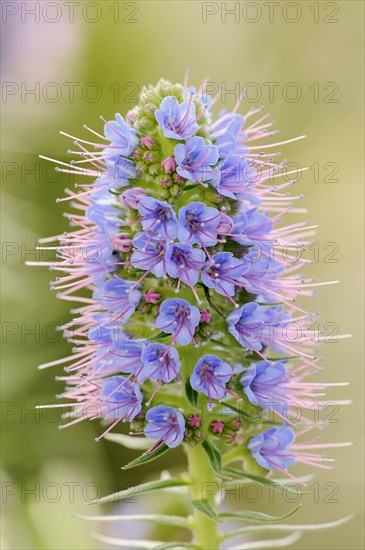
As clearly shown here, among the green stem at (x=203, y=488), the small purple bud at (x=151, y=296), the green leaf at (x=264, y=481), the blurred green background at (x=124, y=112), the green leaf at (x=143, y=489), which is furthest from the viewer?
the blurred green background at (x=124, y=112)

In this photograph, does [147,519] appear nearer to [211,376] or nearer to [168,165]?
[211,376]

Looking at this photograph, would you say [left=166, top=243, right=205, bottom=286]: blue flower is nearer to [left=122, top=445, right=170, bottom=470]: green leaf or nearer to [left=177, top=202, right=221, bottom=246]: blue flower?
[left=177, top=202, right=221, bottom=246]: blue flower

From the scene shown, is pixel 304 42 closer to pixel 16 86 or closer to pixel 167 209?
pixel 16 86

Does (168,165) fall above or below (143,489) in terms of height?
above

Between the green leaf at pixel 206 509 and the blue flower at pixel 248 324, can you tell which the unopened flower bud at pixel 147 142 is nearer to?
the blue flower at pixel 248 324

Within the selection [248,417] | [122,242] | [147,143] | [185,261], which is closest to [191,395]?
[248,417]

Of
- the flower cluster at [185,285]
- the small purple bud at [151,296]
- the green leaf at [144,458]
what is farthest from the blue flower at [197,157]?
the green leaf at [144,458]

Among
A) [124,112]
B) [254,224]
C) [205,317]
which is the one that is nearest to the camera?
[205,317]

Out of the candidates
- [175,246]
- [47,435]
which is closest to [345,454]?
[47,435]
